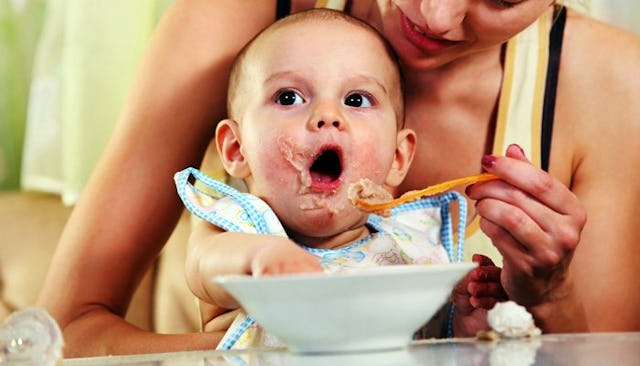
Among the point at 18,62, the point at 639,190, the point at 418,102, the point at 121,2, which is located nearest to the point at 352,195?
the point at 418,102

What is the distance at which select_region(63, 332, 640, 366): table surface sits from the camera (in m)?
1.02

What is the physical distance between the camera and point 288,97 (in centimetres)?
161

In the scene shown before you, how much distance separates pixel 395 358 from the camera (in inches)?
41.4

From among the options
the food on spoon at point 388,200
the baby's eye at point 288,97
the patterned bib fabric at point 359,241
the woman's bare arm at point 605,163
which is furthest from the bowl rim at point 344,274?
the woman's bare arm at point 605,163

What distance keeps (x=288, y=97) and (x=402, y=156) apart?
0.86 ft

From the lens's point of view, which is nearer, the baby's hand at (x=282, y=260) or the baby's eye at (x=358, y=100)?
the baby's hand at (x=282, y=260)

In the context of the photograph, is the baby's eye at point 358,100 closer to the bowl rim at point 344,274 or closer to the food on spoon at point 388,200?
the food on spoon at point 388,200

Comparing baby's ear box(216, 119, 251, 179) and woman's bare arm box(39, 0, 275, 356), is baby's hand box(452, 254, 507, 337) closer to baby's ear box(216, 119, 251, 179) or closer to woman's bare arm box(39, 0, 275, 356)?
baby's ear box(216, 119, 251, 179)

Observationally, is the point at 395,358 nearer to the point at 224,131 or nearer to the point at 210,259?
the point at 210,259

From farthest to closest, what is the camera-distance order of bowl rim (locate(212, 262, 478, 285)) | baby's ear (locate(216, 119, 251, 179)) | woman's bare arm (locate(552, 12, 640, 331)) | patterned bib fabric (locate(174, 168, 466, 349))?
woman's bare arm (locate(552, 12, 640, 331)) → baby's ear (locate(216, 119, 251, 179)) → patterned bib fabric (locate(174, 168, 466, 349)) → bowl rim (locate(212, 262, 478, 285))

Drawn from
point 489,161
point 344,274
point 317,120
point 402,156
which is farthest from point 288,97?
point 344,274

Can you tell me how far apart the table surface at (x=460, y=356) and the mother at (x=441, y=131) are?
1.95ft

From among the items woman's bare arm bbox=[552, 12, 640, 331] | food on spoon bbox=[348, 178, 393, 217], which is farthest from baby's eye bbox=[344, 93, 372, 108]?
woman's bare arm bbox=[552, 12, 640, 331]

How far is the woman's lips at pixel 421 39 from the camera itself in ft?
5.58
